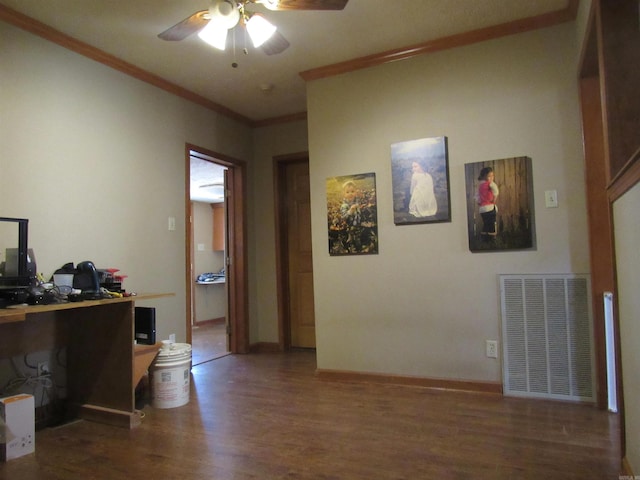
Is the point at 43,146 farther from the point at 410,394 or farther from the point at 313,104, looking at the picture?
the point at 410,394

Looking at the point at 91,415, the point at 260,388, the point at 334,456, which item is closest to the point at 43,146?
the point at 91,415

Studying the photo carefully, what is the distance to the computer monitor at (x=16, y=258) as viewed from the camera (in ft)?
7.25

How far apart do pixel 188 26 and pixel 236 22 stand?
0.98 feet

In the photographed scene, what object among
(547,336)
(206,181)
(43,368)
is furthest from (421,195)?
(206,181)

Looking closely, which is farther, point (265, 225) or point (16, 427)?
point (265, 225)

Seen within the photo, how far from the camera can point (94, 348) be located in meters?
2.65

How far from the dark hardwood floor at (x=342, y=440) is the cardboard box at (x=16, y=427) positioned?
0.19ft

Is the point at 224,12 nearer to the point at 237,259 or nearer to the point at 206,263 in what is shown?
the point at 237,259

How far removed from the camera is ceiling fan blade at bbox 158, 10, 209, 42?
2.21 metres

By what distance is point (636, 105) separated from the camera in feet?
5.82

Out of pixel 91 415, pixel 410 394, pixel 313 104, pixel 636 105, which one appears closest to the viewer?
pixel 636 105

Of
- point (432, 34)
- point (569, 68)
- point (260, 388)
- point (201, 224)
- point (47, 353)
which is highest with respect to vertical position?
point (432, 34)

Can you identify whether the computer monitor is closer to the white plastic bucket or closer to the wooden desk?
the wooden desk

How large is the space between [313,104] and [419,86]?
0.89m
